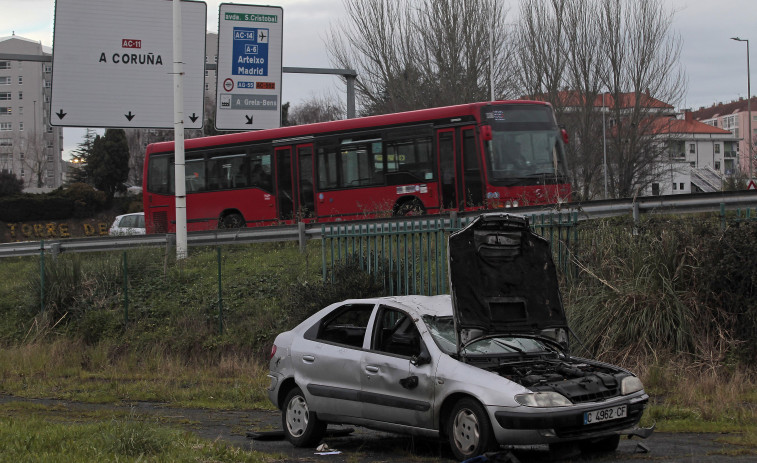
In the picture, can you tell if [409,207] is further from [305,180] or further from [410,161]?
[305,180]

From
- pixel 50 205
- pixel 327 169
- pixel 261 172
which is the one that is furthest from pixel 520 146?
pixel 50 205

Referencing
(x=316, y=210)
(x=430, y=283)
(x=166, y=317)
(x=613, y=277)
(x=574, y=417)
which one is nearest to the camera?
(x=574, y=417)

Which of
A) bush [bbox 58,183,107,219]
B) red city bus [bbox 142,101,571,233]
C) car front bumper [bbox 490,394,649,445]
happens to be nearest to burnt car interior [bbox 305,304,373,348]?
car front bumper [bbox 490,394,649,445]

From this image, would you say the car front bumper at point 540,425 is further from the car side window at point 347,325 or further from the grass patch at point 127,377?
the grass patch at point 127,377

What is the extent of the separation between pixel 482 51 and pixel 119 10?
25167 mm

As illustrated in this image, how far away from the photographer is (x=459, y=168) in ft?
70.7

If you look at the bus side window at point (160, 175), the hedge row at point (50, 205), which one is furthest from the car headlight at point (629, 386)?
the hedge row at point (50, 205)

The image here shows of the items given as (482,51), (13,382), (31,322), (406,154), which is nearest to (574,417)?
(13,382)

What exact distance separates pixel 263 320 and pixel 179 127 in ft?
19.1

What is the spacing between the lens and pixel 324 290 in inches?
570

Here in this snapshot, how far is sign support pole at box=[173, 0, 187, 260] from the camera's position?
62.6ft

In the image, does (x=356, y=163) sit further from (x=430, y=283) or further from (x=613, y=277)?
(x=613, y=277)

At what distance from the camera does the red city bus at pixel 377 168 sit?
21.2m

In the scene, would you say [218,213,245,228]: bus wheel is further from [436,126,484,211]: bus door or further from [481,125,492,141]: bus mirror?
[481,125,492,141]: bus mirror
